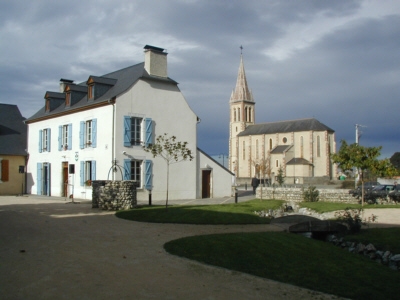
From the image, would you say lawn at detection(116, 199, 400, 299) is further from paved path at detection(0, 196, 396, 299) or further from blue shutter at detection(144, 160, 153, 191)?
blue shutter at detection(144, 160, 153, 191)

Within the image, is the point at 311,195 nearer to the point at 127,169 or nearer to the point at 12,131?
the point at 127,169

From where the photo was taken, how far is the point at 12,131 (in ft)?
105

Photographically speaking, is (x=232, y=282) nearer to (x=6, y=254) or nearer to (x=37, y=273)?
(x=37, y=273)

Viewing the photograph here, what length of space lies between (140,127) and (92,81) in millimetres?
4079

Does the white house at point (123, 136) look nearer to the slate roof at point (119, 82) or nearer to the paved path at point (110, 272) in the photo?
the slate roof at point (119, 82)

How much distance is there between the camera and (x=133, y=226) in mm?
12602

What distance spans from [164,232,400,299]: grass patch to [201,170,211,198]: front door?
16.7 metres

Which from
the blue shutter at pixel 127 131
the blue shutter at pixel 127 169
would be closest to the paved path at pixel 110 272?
the blue shutter at pixel 127 169

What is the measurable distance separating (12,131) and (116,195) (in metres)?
17.9

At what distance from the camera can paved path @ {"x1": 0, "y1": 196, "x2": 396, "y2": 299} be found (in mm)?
5754

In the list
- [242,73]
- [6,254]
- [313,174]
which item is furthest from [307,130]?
[6,254]

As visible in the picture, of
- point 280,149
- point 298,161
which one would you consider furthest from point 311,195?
point 280,149

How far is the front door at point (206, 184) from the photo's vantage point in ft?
88.7

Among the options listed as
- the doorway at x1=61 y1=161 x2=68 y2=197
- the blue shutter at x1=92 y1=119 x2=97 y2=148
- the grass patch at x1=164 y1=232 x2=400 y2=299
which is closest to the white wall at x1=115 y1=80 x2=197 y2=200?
the blue shutter at x1=92 y1=119 x2=97 y2=148
